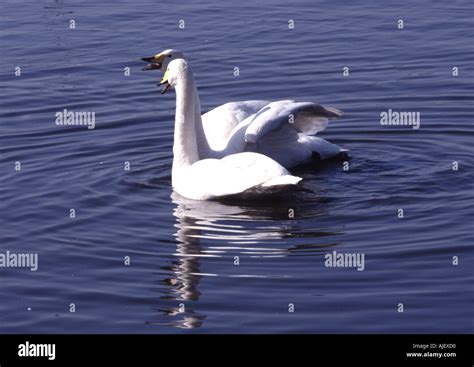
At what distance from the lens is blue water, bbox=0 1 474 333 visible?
12.0 meters

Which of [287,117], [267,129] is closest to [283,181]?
[267,129]

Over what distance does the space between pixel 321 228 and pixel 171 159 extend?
3.60m

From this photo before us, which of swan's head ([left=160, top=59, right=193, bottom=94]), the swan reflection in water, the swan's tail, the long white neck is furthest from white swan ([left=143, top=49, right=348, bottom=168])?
the swan's tail

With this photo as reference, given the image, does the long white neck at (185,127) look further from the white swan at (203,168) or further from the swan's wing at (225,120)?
the swan's wing at (225,120)

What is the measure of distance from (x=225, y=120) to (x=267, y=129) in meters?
1.08

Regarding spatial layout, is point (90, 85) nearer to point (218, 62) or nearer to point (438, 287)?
point (218, 62)

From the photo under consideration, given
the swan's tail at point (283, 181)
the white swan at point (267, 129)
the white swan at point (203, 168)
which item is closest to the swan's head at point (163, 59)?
the white swan at point (267, 129)

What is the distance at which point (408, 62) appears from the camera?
21016 millimetres

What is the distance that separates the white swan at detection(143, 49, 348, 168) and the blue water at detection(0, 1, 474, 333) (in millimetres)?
321

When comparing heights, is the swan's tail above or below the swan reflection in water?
above

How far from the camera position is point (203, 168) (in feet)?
50.8

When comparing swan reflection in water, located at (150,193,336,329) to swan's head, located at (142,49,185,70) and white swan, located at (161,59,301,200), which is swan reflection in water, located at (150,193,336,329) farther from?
swan's head, located at (142,49,185,70)

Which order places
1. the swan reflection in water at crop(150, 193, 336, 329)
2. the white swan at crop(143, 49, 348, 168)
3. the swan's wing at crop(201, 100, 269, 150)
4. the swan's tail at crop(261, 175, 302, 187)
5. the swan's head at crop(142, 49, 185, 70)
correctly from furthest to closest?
the swan's wing at crop(201, 100, 269, 150) < the swan's head at crop(142, 49, 185, 70) < the white swan at crop(143, 49, 348, 168) < the swan's tail at crop(261, 175, 302, 187) < the swan reflection in water at crop(150, 193, 336, 329)
